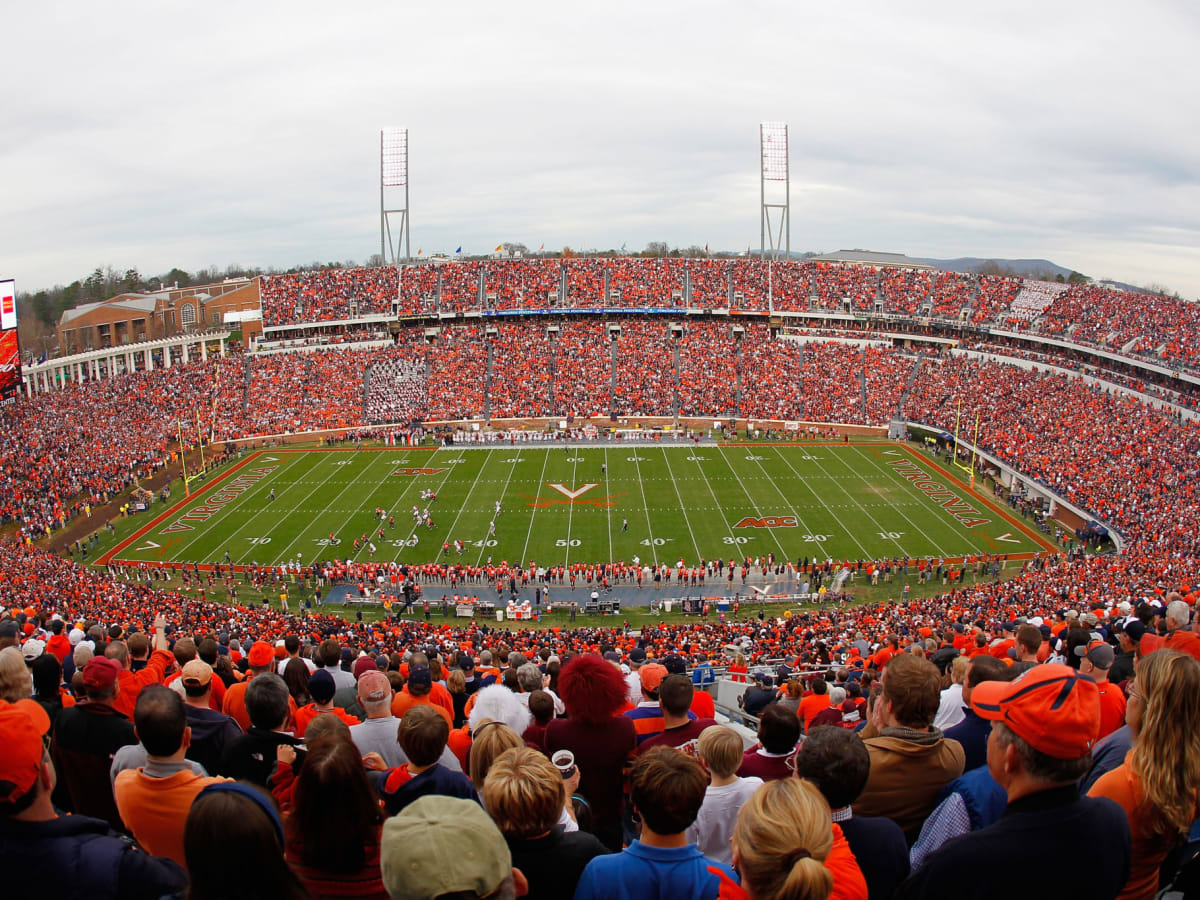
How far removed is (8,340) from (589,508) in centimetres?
2874

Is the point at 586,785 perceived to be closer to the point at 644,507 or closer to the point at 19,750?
the point at 19,750

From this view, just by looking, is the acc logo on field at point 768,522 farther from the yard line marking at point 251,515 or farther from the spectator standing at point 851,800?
the spectator standing at point 851,800

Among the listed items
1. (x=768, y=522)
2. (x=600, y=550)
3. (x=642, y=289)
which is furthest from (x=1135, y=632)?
(x=642, y=289)

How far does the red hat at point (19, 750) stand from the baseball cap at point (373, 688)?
2.41 m

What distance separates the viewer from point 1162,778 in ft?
12.4

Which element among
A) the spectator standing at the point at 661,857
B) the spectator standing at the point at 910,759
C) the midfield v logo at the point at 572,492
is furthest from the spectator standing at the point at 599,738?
the midfield v logo at the point at 572,492

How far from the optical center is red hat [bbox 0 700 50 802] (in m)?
3.63

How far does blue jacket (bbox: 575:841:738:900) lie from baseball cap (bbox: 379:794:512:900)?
713 millimetres

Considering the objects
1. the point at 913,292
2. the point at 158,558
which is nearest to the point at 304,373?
the point at 158,558

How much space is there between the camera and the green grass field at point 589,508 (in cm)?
3528

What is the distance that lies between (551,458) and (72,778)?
43252 mm

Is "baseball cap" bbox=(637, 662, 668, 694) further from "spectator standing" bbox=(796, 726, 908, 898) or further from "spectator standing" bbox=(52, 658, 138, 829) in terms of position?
"spectator standing" bbox=(52, 658, 138, 829)

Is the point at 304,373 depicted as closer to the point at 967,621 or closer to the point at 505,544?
the point at 505,544

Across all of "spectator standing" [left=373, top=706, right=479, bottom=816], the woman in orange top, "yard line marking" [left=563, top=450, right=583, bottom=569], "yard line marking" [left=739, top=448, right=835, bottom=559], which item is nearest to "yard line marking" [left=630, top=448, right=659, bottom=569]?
"yard line marking" [left=563, top=450, right=583, bottom=569]
